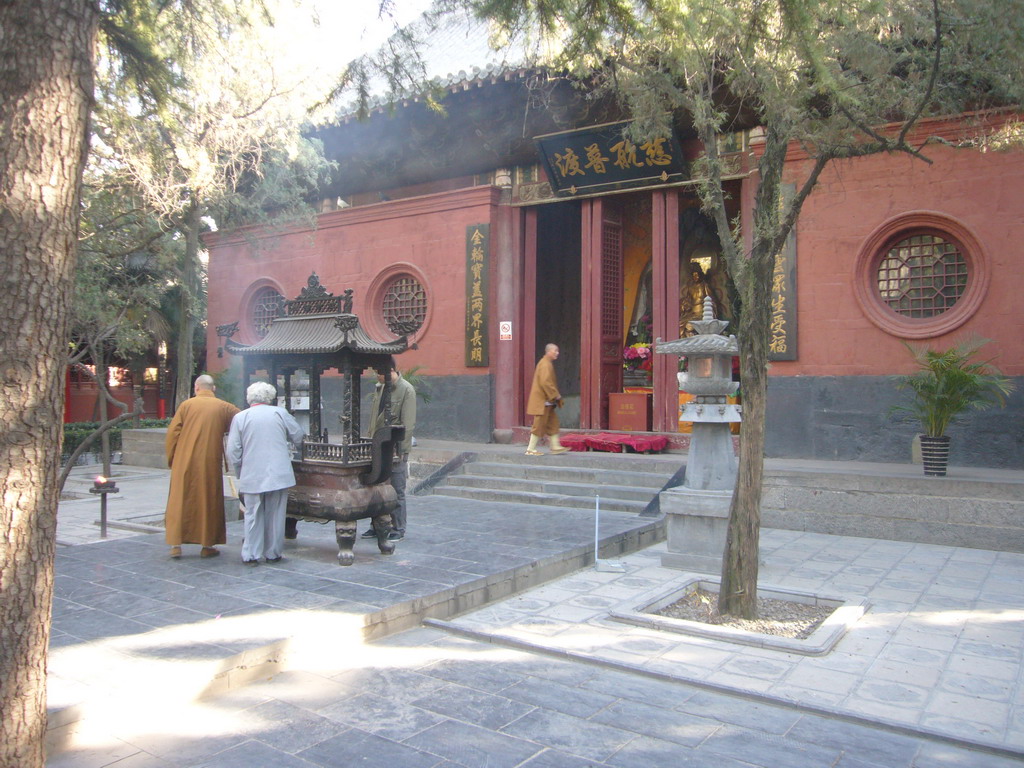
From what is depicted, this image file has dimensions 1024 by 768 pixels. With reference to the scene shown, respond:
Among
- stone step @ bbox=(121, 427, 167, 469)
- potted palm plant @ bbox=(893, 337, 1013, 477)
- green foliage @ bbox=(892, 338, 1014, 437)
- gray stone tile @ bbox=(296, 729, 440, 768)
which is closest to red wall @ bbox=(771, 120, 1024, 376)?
green foliage @ bbox=(892, 338, 1014, 437)

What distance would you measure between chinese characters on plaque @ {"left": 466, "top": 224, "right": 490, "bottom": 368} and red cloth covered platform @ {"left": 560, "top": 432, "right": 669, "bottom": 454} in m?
2.19

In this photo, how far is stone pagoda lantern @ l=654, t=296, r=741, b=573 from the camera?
21.6 ft

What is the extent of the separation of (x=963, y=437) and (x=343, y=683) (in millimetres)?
7638

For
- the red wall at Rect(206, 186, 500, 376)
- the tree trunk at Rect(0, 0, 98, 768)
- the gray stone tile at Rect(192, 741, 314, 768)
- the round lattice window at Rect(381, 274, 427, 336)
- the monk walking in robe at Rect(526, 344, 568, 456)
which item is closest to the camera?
the tree trunk at Rect(0, 0, 98, 768)

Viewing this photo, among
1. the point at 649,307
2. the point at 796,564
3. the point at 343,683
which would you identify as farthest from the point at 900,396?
the point at 343,683

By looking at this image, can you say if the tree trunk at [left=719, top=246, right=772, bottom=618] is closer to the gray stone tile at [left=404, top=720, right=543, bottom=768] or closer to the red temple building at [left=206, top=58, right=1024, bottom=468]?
the gray stone tile at [left=404, top=720, right=543, bottom=768]

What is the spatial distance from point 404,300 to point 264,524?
8037mm

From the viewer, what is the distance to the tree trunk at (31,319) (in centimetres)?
252

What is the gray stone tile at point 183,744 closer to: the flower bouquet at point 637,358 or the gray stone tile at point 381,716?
the gray stone tile at point 381,716

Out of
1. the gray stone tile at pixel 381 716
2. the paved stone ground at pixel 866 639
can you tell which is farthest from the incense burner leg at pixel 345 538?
the gray stone tile at pixel 381 716

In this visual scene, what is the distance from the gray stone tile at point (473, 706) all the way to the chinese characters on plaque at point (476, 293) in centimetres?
878

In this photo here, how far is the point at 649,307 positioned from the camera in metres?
14.5

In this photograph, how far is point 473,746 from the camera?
338cm

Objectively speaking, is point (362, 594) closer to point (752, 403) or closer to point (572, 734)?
point (572, 734)
